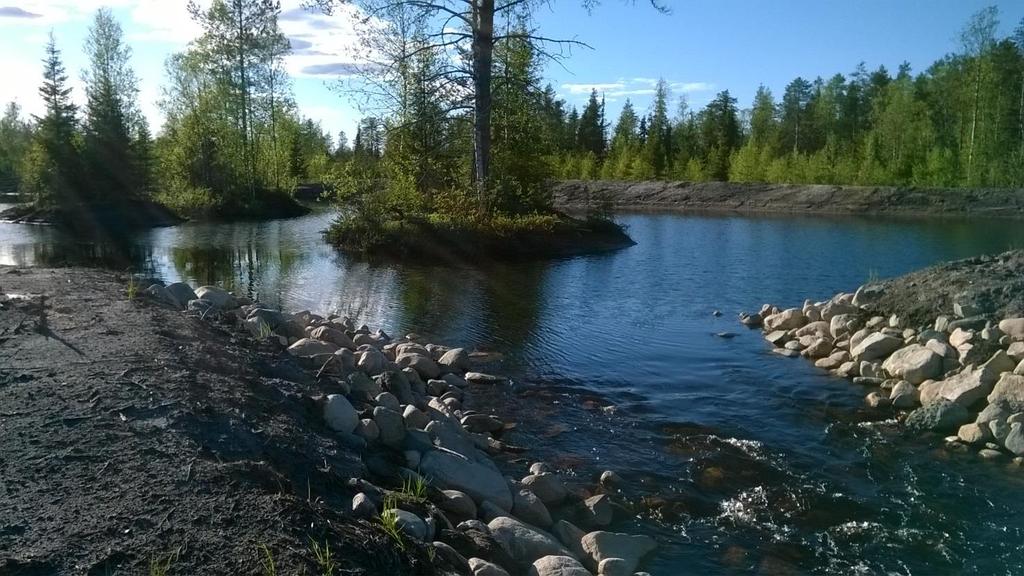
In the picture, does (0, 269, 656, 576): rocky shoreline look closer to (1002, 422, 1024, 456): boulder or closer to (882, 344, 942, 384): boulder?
(1002, 422, 1024, 456): boulder

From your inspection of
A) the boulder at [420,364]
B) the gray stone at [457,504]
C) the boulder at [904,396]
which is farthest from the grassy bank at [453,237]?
the gray stone at [457,504]

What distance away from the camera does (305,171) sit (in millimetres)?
75188

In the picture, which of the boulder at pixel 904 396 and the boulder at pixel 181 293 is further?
the boulder at pixel 181 293

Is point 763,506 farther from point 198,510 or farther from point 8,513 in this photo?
point 8,513

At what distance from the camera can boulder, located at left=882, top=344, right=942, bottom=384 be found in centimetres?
1016

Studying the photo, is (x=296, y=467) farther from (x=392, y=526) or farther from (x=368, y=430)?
(x=368, y=430)

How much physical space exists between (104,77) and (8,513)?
50208 mm

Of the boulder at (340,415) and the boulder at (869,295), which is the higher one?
the boulder at (869,295)

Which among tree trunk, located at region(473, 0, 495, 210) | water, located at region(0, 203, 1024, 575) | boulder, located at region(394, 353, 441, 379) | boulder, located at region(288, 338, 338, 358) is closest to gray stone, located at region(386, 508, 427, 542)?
water, located at region(0, 203, 1024, 575)

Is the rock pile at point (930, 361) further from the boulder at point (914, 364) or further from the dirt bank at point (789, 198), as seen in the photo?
the dirt bank at point (789, 198)

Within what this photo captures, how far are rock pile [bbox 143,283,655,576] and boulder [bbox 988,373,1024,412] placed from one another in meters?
4.63

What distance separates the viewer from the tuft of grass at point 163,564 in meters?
3.59

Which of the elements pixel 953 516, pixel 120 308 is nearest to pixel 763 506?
pixel 953 516

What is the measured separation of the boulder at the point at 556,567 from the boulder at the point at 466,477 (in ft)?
3.16
